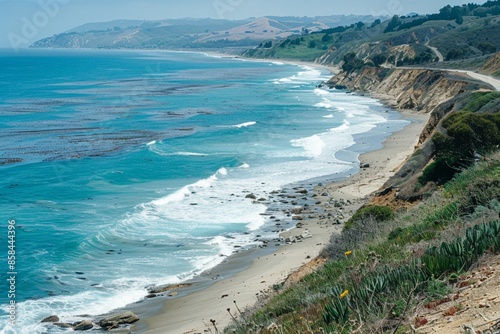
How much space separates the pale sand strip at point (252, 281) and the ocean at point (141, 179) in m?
1.73

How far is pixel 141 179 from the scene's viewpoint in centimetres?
3859

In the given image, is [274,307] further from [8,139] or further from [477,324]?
[8,139]

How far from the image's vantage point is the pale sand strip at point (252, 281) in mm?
17984

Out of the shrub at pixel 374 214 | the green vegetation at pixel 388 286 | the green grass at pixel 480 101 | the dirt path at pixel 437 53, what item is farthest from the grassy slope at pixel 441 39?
the green vegetation at pixel 388 286

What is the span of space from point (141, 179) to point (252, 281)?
61.9 feet

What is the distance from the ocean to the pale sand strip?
173 centimetres

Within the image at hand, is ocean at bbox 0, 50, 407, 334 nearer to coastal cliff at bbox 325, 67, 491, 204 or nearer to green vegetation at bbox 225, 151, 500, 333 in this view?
coastal cliff at bbox 325, 67, 491, 204

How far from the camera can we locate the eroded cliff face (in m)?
62.6

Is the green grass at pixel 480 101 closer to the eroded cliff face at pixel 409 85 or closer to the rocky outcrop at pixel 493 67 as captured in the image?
the eroded cliff face at pixel 409 85

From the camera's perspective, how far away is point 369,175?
37.9 metres

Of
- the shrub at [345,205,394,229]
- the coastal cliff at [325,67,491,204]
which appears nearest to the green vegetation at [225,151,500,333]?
the shrub at [345,205,394,229]

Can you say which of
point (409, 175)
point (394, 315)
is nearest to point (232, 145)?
point (409, 175)

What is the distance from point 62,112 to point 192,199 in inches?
1798

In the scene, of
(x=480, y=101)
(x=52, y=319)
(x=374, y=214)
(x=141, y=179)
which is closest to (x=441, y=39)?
(x=480, y=101)
